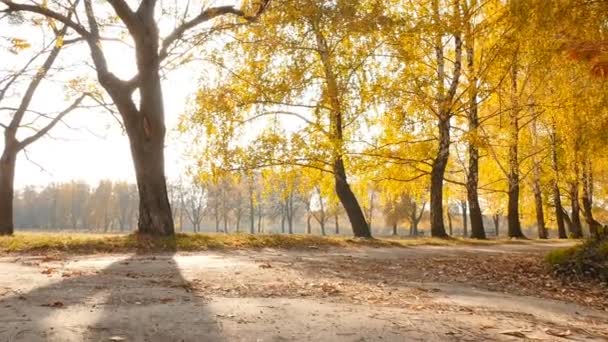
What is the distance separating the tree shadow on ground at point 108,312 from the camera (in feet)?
11.6

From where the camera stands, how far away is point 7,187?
16.1 meters

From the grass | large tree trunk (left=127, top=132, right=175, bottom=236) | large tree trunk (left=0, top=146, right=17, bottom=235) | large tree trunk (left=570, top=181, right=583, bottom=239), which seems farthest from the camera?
large tree trunk (left=570, top=181, right=583, bottom=239)

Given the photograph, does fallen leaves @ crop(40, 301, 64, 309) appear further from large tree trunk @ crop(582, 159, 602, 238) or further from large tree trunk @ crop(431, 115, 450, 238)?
large tree trunk @ crop(582, 159, 602, 238)

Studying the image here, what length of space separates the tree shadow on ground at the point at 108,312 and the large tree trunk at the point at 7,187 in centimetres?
1210

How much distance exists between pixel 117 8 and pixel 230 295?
9051 mm

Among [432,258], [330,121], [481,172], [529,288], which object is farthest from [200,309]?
[481,172]

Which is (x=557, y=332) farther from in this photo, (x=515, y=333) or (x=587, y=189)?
(x=587, y=189)

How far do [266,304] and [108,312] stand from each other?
143cm

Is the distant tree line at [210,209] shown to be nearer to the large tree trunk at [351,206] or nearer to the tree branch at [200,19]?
the large tree trunk at [351,206]

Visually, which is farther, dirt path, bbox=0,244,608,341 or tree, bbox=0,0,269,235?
tree, bbox=0,0,269,235

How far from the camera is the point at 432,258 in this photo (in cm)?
1062

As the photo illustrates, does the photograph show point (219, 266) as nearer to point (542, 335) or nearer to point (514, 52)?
point (542, 335)

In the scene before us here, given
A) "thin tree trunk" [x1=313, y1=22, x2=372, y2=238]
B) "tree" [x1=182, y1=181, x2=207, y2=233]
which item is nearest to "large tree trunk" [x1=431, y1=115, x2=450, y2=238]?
"thin tree trunk" [x1=313, y1=22, x2=372, y2=238]

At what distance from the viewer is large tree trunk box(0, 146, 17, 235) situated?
16.0 meters
